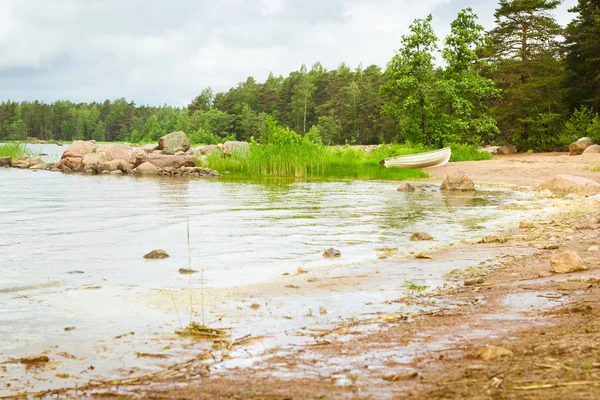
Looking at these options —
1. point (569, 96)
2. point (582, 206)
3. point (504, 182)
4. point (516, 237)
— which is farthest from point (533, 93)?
point (516, 237)

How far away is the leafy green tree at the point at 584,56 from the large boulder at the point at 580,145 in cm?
406

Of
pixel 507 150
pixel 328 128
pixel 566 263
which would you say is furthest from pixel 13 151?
pixel 328 128

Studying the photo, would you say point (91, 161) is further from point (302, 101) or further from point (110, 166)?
point (302, 101)

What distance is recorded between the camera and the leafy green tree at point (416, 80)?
35.5 metres

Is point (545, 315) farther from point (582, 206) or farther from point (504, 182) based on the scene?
point (504, 182)

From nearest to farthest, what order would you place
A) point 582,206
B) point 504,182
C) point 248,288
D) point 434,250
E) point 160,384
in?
point 160,384, point 248,288, point 434,250, point 582,206, point 504,182

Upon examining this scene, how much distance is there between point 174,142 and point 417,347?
38360mm

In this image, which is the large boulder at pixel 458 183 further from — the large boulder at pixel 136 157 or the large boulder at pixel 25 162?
the large boulder at pixel 25 162

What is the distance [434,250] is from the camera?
30.1ft

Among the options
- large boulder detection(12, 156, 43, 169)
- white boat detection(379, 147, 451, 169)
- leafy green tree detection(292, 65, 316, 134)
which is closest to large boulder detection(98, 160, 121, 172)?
large boulder detection(12, 156, 43, 169)

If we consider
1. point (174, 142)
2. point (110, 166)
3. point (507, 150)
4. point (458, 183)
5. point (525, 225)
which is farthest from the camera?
point (507, 150)

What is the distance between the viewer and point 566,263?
6.34 m

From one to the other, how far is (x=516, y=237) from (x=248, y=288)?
18.2 feet

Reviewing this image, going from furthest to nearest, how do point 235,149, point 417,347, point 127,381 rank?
point 235,149 < point 417,347 < point 127,381
